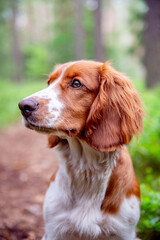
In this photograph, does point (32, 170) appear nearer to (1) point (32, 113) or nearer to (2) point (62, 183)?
(2) point (62, 183)

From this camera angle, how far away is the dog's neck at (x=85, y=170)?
2234mm

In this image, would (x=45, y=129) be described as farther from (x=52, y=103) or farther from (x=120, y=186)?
(x=120, y=186)

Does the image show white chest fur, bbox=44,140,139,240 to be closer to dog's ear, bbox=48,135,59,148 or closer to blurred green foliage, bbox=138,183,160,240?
dog's ear, bbox=48,135,59,148

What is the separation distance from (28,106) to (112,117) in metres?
0.71

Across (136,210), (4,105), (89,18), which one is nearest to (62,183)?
(136,210)

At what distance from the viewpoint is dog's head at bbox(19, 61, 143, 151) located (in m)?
2.04

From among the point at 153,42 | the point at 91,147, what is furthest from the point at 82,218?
the point at 153,42

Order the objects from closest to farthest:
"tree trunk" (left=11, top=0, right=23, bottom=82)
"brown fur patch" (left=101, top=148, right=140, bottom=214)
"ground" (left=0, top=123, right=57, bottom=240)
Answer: "brown fur patch" (left=101, top=148, right=140, bottom=214), "ground" (left=0, top=123, right=57, bottom=240), "tree trunk" (left=11, top=0, right=23, bottom=82)

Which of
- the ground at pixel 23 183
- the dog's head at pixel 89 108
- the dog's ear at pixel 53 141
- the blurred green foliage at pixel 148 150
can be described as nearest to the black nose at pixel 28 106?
the dog's head at pixel 89 108

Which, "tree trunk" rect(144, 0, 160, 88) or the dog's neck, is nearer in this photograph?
the dog's neck

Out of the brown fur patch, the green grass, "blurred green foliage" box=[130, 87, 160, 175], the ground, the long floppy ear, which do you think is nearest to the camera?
the long floppy ear

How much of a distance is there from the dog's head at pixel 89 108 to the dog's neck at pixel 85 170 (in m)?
0.17

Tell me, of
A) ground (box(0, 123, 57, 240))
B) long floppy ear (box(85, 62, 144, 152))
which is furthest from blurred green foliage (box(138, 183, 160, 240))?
ground (box(0, 123, 57, 240))

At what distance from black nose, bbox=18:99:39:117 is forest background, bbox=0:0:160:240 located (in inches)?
41.9
